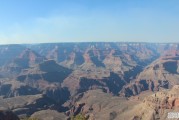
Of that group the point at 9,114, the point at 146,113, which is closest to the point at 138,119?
the point at 146,113

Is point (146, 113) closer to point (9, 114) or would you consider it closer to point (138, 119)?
point (138, 119)

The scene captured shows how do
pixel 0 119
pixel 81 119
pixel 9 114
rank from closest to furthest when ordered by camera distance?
pixel 81 119
pixel 0 119
pixel 9 114

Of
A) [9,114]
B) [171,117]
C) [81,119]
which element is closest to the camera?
[81,119]

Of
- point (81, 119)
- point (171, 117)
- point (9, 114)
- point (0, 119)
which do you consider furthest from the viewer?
point (171, 117)

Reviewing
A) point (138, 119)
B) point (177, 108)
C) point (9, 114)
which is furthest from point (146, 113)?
point (9, 114)

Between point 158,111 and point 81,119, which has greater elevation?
point 81,119

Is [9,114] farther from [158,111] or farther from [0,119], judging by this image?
[158,111]

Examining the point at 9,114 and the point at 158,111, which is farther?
the point at 158,111

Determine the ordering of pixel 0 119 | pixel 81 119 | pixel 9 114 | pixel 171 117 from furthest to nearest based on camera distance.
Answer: pixel 171 117, pixel 9 114, pixel 0 119, pixel 81 119

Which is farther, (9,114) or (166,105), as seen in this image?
(166,105)
